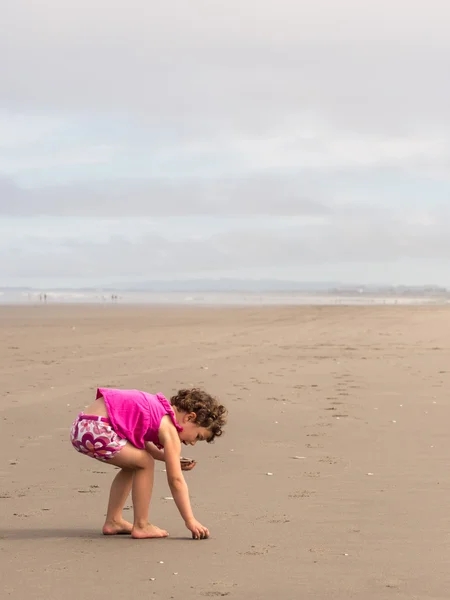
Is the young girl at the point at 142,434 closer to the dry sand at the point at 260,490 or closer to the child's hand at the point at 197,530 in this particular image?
the child's hand at the point at 197,530

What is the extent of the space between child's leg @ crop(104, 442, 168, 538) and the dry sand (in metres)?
0.12

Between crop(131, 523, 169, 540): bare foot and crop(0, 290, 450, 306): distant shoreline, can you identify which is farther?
crop(0, 290, 450, 306): distant shoreline

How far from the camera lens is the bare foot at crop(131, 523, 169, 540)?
5.50 metres

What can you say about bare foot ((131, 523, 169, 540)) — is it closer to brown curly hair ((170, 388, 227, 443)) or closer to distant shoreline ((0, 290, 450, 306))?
brown curly hair ((170, 388, 227, 443))

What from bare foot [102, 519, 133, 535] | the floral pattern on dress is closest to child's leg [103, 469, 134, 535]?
bare foot [102, 519, 133, 535]

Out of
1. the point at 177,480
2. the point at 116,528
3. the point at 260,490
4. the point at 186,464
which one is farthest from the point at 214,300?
the point at 177,480

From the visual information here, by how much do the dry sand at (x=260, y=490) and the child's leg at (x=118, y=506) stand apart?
0.37ft

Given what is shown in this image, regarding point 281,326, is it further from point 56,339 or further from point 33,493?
point 33,493

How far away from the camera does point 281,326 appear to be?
28.3m

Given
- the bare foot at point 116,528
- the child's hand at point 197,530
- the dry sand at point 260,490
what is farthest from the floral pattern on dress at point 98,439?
the child's hand at point 197,530

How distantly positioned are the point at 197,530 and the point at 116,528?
0.55 meters

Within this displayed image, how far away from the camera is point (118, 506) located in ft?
18.7

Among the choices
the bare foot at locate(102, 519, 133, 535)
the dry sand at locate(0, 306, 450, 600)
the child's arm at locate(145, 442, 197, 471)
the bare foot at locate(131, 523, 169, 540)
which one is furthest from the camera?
the child's arm at locate(145, 442, 197, 471)

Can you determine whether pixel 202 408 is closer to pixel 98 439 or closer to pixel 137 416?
pixel 137 416
